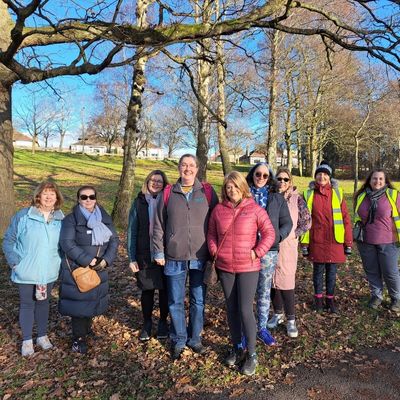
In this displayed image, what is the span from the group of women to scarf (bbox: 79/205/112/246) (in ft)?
0.04

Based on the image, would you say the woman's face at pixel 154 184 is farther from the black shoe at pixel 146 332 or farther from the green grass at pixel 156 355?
the green grass at pixel 156 355

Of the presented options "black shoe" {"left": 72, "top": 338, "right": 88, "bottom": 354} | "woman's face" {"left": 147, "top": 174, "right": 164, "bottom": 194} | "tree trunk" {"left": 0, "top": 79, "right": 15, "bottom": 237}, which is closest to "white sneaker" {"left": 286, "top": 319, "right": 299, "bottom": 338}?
"woman's face" {"left": 147, "top": 174, "right": 164, "bottom": 194}

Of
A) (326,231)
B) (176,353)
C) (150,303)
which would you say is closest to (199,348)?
(176,353)

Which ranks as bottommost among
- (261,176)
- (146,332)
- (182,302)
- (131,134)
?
(146,332)

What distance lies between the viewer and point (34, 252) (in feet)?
14.0

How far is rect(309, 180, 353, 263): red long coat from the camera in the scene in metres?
5.18

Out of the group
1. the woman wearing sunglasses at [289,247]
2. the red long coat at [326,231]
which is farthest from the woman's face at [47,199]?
the red long coat at [326,231]

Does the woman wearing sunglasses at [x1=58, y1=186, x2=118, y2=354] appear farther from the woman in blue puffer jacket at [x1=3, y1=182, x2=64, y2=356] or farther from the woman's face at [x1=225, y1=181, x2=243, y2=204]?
the woman's face at [x1=225, y1=181, x2=243, y2=204]

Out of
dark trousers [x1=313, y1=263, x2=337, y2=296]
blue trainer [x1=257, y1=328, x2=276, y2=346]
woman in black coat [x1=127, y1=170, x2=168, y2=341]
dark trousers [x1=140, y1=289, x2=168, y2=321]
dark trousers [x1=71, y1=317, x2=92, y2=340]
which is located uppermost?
woman in black coat [x1=127, y1=170, x2=168, y2=341]

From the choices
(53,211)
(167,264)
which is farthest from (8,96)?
(167,264)

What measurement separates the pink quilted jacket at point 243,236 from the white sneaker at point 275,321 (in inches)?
54.9

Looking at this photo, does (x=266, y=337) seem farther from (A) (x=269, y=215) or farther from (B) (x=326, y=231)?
(B) (x=326, y=231)

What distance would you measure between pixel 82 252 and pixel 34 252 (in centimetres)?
55

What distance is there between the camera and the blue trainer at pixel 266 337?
4.47 metres
